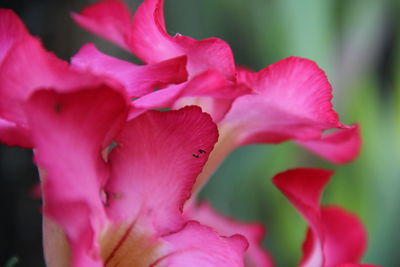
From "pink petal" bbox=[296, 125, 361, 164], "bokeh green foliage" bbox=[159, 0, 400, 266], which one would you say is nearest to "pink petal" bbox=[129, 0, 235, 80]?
"pink petal" bbox=[296, 125, 361, 164]

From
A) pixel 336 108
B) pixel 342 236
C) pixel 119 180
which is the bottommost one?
pixel 336 108

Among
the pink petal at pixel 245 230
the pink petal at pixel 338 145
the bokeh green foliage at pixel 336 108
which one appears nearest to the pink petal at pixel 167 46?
the pink petal at pixel 338 145

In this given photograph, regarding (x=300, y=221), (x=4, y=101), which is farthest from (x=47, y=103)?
(x=300, y=221)

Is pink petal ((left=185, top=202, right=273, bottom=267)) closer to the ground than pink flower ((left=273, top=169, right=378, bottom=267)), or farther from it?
closer to the ground

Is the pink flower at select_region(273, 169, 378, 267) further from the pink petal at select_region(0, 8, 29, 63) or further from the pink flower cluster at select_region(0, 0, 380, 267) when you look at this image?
the pink petal at select_region(0, 8, 29, 63)

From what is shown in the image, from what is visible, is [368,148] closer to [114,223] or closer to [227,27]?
[227,27]

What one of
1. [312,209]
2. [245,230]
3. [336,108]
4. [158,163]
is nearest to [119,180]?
[158,163]

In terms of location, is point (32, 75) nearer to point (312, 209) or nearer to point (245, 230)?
point (312, 209)
